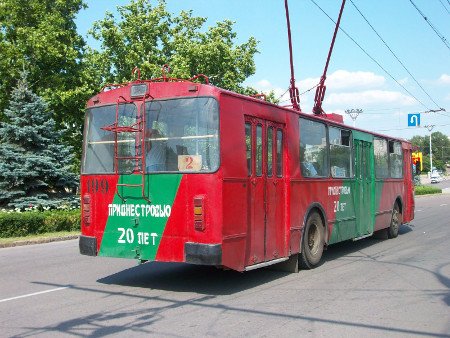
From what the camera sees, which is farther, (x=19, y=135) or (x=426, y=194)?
(x=426, y=194)

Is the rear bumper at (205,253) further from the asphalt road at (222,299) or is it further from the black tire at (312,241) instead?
the black tire at (312,241)

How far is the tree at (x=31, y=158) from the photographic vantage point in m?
19.1

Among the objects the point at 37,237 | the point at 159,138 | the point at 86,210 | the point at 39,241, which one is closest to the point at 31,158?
the point at 37,237

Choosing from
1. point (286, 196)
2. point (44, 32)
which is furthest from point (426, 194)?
point (286, 196)

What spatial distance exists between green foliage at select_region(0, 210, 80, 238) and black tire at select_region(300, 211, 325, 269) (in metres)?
9.58

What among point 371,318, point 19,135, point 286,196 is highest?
point 19,135

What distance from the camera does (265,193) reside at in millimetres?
8594

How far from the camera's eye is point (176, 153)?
784 cm

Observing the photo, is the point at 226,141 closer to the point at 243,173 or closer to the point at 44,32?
the point at 243,173

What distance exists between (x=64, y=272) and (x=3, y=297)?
2.17 metres

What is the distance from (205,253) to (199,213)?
56 centimetres

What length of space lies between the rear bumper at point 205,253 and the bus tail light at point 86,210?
6.60 ft

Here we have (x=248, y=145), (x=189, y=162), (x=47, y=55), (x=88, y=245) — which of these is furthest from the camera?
(x=47, y=55)

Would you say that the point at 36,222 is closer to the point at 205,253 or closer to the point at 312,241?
the point at 312,241
